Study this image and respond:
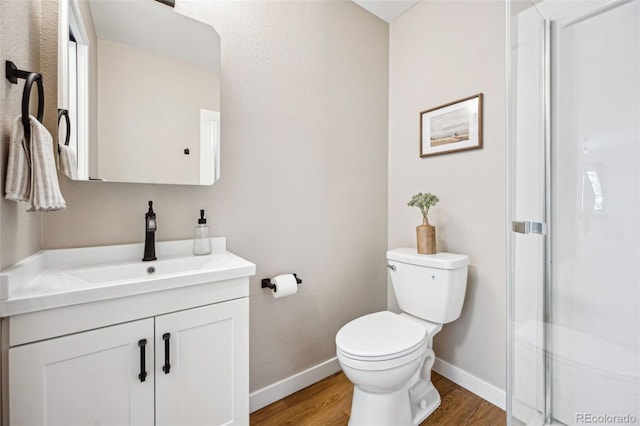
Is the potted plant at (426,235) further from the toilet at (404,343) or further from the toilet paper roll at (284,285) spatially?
the toilet paper roll at (284,285)

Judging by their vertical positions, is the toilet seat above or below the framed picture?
below

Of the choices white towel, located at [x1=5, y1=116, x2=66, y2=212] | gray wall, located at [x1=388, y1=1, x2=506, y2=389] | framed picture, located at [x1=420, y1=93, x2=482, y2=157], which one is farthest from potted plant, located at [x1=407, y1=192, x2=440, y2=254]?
white towel, located at [x1=5, y1=116, x2=66, y2=212]

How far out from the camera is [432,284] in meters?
1.51

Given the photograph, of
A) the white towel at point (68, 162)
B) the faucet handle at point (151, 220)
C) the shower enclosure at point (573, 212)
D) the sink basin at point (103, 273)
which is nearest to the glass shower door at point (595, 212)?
the shower enclosure at point (573, 212)

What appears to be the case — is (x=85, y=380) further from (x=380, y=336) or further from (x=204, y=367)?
(x=380, y=336)

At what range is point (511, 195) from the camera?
118 centimetres

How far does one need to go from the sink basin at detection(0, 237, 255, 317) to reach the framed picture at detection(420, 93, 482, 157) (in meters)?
1.37

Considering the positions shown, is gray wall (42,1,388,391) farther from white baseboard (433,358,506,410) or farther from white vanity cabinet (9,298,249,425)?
white baseboard (433,358,506,410)

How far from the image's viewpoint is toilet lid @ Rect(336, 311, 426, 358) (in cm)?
120

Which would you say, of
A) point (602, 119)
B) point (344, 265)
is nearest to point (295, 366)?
point (344, 265)

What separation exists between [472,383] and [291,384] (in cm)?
104

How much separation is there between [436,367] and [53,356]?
1.93m

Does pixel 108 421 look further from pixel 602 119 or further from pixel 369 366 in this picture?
pixel 602 119

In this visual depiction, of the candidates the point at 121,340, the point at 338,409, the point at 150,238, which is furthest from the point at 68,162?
the point at 338,409
